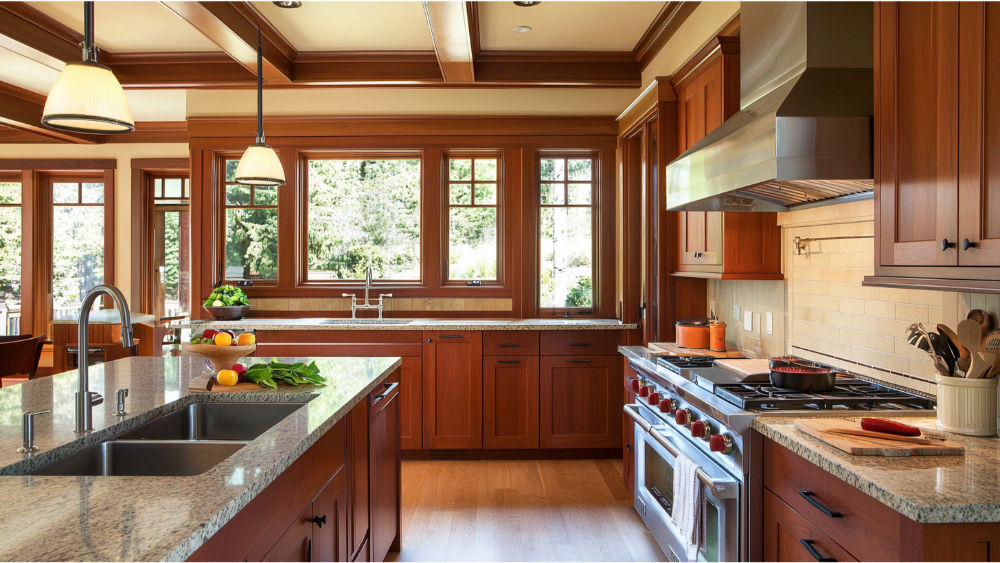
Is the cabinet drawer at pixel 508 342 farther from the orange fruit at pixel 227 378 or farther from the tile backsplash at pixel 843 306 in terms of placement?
the orange fruit at pixel 227 378

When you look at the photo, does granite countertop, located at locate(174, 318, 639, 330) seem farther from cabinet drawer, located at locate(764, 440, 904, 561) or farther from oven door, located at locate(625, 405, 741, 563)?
cabinet drawer, located at locate(764, 440, 904, 561)

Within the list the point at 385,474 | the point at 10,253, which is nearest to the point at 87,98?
the point at 385,474

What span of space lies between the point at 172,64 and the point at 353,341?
2.42 meters

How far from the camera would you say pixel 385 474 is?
2.79 m

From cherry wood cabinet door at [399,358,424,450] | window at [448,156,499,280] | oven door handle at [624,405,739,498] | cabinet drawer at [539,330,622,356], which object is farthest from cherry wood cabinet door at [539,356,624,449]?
oven door handle at [624,405,739,498]

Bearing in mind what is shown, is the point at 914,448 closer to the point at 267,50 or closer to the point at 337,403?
the point at 337,403

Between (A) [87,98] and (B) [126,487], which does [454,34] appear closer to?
(A) [87,98]

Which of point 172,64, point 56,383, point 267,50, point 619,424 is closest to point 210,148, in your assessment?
point 172,64

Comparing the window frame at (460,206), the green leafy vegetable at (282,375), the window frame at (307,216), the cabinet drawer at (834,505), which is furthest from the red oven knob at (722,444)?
the window frame at (307,216)

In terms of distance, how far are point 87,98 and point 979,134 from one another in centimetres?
233

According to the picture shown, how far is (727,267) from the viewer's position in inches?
116

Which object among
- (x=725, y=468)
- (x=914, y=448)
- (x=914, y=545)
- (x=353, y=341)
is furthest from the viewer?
(x=353, y=341)

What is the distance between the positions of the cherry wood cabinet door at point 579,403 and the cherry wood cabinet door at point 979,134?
315 centimetres

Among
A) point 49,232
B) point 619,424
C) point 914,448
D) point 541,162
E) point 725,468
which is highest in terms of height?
point 541,162
